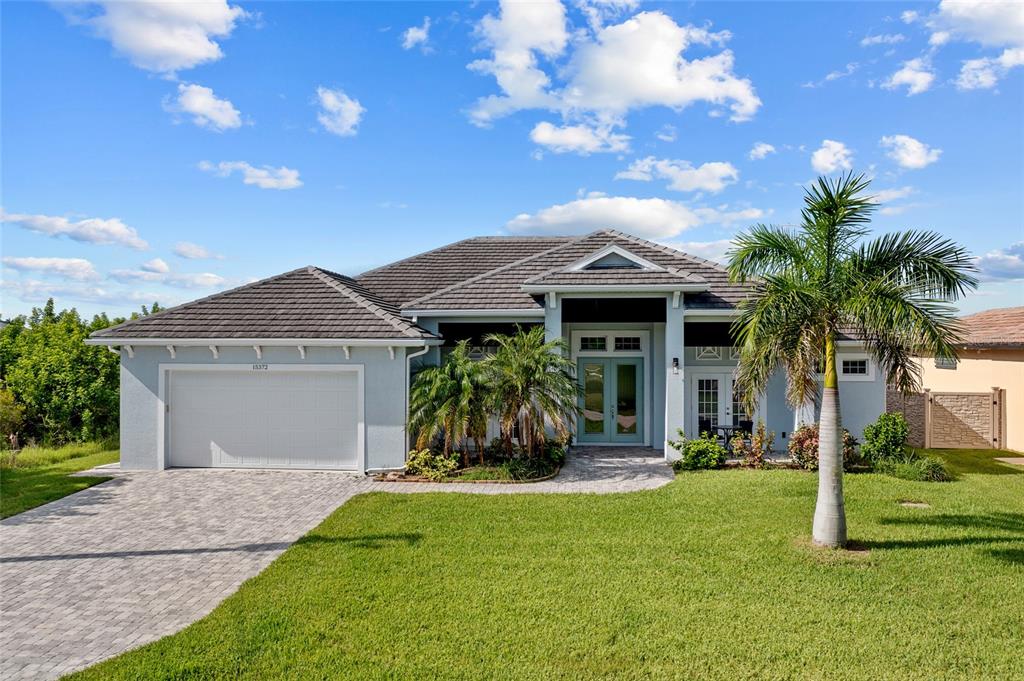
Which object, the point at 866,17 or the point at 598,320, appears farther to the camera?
the point at 598,320

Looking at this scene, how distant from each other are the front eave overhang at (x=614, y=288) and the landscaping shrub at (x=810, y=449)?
416cm

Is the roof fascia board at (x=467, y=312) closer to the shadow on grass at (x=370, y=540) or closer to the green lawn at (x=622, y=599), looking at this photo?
the green lawn at (x=622, y=599)

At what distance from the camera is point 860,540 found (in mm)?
8250

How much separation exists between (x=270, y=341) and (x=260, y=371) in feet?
2.87

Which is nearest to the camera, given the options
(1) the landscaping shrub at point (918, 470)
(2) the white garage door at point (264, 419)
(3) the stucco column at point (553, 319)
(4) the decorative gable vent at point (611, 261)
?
(1) the landscaping shrub at point (918, 470)

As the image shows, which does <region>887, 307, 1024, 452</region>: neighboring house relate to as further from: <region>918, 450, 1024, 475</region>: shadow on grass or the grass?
the grass

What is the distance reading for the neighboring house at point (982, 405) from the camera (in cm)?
1603

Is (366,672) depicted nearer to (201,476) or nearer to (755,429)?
(201,476)

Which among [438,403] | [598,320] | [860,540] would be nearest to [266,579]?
[438,403]

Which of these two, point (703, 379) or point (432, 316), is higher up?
point (432, 316)

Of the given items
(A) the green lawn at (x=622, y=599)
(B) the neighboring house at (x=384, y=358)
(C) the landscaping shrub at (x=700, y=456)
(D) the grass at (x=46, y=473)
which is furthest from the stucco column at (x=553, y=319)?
(D) the grass at (x=46, y=473)

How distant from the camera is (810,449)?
510 inches

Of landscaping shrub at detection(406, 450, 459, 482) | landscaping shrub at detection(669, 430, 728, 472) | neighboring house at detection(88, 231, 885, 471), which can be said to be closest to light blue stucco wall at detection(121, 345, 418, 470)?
neighboring house at detection(88, 231, 885, 471)

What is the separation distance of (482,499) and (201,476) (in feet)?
22.6
